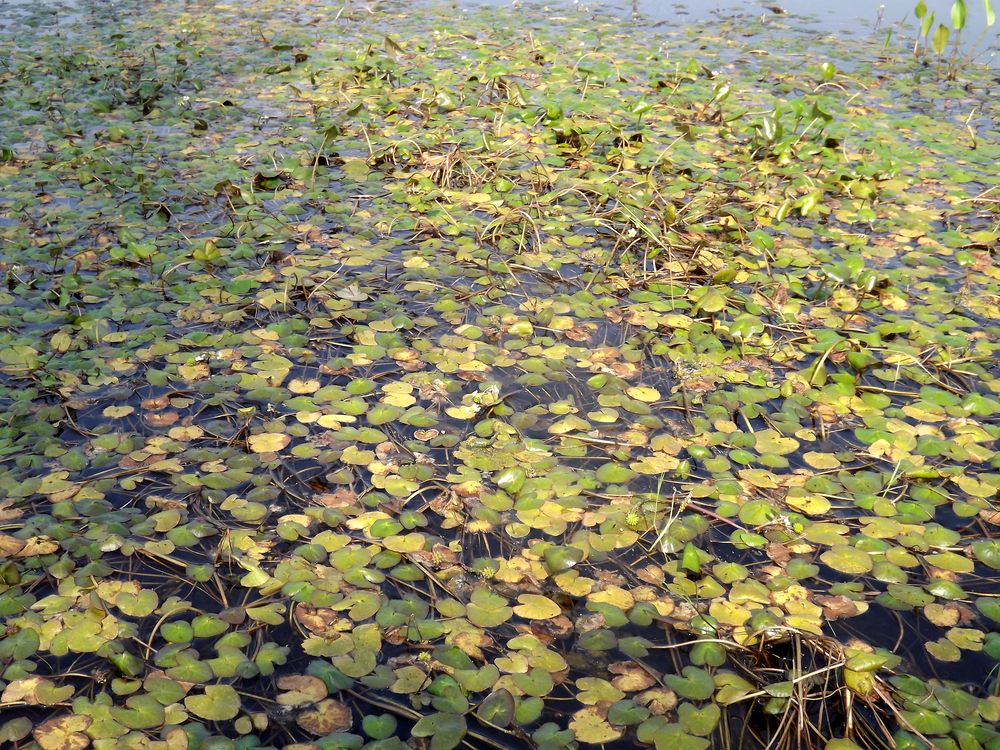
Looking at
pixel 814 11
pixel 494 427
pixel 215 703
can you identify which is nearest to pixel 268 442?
pixel 494 427

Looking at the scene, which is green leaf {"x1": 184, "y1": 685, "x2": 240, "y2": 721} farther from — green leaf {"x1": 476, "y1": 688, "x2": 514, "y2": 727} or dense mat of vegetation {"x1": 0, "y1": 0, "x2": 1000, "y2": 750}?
green leaf {"x1": 476, "y1": 688, "x2": 514, "y2": 727}

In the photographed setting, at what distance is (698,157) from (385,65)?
246 cm

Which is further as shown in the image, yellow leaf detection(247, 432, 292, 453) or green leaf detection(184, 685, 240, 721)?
yellow leaf detection(247, 432, 292, 453)

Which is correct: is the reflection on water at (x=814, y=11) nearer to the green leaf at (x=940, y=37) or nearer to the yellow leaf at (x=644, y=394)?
the green leaf at (x=940, y=37)

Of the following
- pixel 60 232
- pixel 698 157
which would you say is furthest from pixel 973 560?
pixel 60 232

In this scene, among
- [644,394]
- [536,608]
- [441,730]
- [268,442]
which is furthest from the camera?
[644,394]

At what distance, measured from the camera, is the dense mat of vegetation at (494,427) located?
1.78 meters

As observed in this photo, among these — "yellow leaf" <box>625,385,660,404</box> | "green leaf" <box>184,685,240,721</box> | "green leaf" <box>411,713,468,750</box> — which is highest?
"yellow leaf" <box>625,385,660,404</box>

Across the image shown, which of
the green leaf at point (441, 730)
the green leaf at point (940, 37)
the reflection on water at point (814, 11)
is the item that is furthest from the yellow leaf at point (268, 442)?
the reflection on water at point (814, 11)

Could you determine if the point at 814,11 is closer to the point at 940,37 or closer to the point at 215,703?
the point at 940,37

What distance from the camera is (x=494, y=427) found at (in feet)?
8.34

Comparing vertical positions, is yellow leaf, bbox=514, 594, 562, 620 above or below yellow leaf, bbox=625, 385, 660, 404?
below

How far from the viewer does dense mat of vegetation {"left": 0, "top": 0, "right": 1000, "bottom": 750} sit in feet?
5.83

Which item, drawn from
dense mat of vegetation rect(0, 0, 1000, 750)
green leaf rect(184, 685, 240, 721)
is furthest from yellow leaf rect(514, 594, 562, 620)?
green leaf rect(184, 685, 240, 721)
